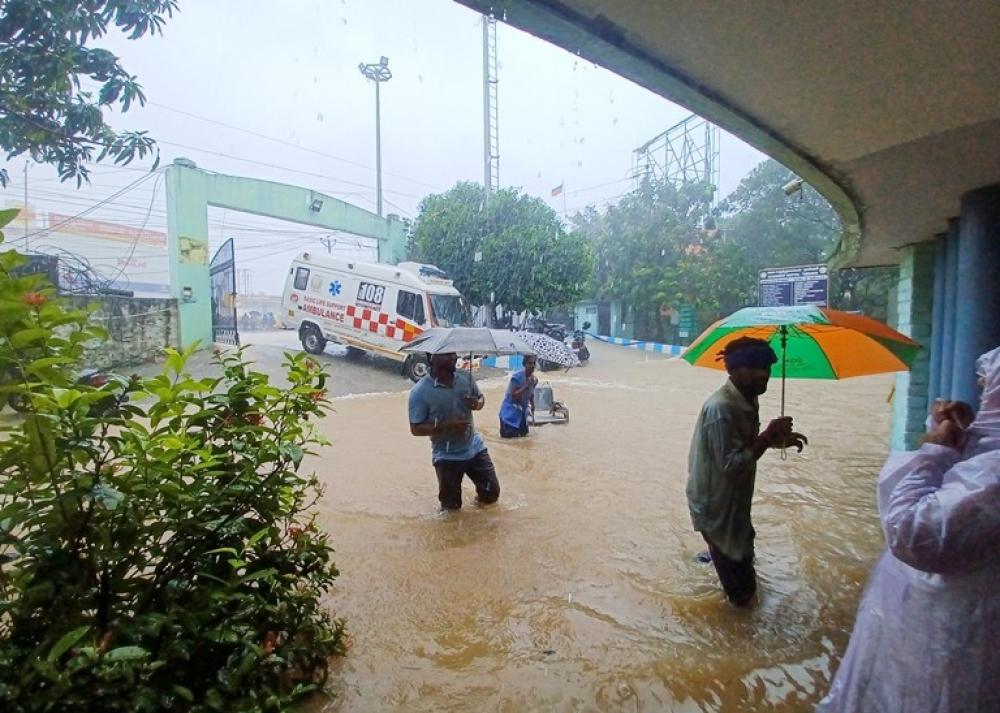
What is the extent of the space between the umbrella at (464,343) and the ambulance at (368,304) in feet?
26.3

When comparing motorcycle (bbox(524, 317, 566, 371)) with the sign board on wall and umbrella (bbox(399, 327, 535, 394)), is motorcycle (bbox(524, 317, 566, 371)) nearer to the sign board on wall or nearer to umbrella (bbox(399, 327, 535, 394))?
the sign board on wall

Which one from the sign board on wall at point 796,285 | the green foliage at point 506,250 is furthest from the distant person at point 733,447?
the green foliage at point 506,250

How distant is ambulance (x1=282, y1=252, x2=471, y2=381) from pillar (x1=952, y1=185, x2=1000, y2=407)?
36.0 ft

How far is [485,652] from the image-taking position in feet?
9.24

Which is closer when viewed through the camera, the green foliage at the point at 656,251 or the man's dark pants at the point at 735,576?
the man's dark pants at the point at 735,576

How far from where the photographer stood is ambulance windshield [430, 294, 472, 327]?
1375 cm

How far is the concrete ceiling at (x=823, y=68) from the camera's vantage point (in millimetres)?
1719

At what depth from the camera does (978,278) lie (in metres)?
3.08

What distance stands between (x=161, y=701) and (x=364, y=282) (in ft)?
42.1

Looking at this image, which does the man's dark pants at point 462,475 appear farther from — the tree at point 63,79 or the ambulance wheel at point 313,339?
the ambulance wheel at point 313,339

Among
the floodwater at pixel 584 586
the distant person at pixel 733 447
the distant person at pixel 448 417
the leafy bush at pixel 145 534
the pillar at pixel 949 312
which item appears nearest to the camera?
the leafy bush at pixel 145 534

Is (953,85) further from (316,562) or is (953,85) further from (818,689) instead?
(316,562)

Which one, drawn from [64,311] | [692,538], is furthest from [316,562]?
[692,538]

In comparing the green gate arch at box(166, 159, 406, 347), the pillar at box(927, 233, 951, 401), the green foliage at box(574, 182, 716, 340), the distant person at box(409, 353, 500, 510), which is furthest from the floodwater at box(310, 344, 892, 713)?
the green foliage at box(574, 182, 716, 340)
